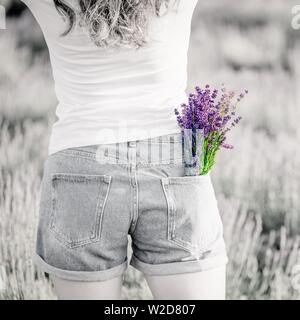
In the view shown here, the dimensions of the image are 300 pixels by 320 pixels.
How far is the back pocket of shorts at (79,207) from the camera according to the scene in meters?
1.18

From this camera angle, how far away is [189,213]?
1196 mm

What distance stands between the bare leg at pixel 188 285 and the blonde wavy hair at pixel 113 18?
0.57 metres

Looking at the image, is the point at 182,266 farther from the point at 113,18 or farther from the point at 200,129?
the point at 113,18

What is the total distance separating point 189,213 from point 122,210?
160 mm
